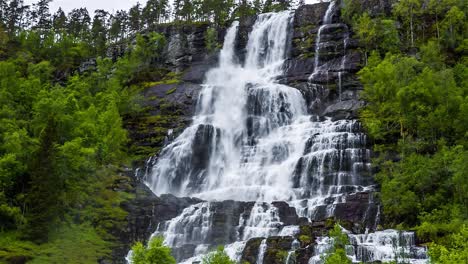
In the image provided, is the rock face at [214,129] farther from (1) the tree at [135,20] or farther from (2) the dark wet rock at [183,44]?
(1) the tree at [135,20]

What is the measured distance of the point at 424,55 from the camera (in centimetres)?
6412

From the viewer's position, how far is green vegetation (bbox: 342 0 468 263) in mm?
39688

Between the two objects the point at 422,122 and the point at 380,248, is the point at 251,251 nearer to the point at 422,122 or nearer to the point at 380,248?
the point at 380,248

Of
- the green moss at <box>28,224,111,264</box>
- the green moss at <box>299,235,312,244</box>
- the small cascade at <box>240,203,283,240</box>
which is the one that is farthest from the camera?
the small cascade at <box>240,203,283,240</box>

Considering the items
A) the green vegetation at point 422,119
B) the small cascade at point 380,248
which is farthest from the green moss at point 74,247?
the green vegetation at point 422,119

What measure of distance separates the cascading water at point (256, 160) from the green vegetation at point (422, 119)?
12.1ft

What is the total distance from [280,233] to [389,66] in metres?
25.3

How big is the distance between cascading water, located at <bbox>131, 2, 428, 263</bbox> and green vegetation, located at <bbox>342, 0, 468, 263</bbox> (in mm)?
3691

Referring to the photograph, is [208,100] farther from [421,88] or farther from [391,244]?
[391,244]

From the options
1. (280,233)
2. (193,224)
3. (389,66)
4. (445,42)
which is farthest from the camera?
(445,42)

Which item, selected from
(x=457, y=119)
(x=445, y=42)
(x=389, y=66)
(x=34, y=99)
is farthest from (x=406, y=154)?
(x=34, y=99)

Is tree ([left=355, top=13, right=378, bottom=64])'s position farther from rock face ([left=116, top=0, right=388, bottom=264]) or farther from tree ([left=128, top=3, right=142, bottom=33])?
tree ([left=128, top=3, right=142, bottom=33])

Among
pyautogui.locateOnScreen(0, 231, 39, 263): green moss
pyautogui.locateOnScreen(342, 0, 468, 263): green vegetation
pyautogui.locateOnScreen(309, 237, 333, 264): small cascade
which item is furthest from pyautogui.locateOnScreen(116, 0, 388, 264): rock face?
pyautogui.locateOnScreen(0, 231, 39, 263): green moss

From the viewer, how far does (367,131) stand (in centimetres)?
5450
